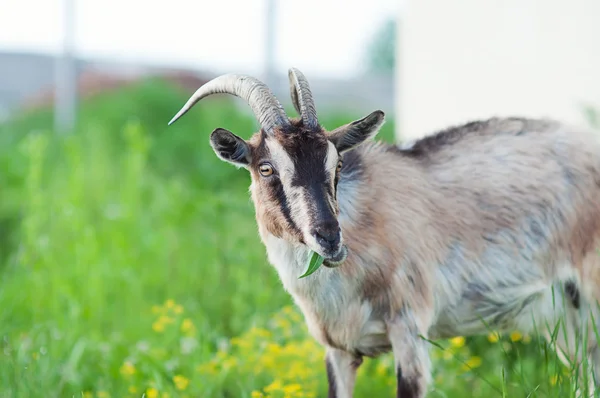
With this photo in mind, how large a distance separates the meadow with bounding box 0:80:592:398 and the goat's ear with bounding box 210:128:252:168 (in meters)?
1.25

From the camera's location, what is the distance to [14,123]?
43.2ft

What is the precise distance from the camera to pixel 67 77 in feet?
38.1

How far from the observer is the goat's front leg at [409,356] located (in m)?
3.84

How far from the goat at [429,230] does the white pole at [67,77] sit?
746cm

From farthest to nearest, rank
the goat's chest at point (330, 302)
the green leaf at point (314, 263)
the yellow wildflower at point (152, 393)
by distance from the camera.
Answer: the yellow wildflower at point (152, 393) → the goat's chest at point (330, 302) → the green leaf at point (314, 263)

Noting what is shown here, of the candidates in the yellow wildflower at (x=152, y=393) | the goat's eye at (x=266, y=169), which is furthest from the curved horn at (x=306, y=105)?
the yellow wildflower at (x=152, y=393)

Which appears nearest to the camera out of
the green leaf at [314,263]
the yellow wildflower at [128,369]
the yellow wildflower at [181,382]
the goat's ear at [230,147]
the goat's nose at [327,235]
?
the goat's nose at [327,235]

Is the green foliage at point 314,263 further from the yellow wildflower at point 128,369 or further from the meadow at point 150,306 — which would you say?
the yellow wildflower at point 128,369

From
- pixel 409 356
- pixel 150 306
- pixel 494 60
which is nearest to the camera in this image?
pixel 409 356

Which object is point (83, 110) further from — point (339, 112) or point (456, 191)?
point (456, 191)


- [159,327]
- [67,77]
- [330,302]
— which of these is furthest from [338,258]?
[67,77]

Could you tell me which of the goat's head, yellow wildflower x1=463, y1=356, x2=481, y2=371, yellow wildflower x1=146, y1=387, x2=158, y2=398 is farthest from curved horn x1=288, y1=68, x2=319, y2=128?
yellow wildflower x1=463, y1=356, x2=481, y2=371

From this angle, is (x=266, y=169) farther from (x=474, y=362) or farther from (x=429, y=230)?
(x=474, y=362)

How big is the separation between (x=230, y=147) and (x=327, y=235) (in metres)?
0.69
